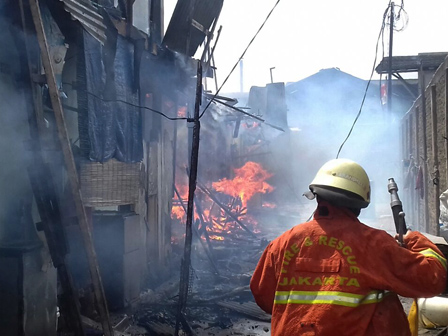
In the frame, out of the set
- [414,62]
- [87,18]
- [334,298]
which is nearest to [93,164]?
[87,18]

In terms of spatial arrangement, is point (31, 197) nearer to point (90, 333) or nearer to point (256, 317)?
point (90, 333)

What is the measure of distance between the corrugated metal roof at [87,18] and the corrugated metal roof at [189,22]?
10.4 feet

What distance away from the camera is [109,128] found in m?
7.06

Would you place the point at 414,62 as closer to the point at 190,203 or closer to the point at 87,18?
the point at 190,203

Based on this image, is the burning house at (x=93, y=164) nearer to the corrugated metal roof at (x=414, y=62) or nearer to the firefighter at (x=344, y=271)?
the firefighter at (x=344, y=271)

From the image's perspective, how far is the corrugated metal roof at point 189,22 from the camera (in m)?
9.02

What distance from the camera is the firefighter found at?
89.7 inches

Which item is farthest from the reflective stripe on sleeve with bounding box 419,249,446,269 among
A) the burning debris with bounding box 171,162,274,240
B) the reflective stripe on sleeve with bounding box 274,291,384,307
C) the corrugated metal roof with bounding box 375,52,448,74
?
the corrugated metal roof with bounding box 375,52,448,74

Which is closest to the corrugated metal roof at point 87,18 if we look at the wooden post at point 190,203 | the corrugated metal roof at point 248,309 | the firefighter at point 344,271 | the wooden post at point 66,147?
the wooden post at point 66,147

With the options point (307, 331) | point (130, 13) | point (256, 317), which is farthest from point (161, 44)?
point (307, 331)

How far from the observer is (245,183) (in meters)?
22.1

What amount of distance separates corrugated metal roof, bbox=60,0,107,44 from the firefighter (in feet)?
14.7

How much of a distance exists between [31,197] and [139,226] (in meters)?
3.42

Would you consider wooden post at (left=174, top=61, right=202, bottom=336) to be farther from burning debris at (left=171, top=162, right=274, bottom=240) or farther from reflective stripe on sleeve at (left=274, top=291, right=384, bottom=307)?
burning debris at (left=171, top=162, right=274, bottom=240)
